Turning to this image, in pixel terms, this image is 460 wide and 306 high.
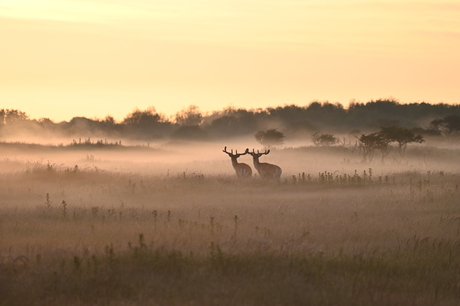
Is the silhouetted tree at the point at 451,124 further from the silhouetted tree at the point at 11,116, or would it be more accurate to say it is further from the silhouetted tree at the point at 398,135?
the silhouetted tree at the point at 11,116

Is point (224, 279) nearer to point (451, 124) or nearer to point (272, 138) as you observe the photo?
point (272, 138)

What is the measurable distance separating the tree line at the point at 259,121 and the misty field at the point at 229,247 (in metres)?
66.7

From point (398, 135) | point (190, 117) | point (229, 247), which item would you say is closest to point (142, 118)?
point (190, 117)

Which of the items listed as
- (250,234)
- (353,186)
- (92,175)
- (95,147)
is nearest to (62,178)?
(92,175)

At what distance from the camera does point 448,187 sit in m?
19.4

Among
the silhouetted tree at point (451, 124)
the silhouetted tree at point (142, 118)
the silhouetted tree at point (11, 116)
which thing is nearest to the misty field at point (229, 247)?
the silhouetted tree at point (451, 124)

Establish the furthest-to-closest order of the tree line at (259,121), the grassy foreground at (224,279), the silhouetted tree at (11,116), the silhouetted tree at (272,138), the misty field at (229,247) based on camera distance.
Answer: the tree line at (259,121) → the silhouetted tree at (11,116) → the silhouetted tree at (272,138) → the misty field at (229,247) → the grassy foreground at (224,279)

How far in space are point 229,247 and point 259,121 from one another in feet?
308

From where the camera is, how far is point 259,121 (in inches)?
4055

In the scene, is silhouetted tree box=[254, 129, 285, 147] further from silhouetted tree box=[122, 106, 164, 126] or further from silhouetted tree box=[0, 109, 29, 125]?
silhouetted tree box=[122, 106, 164, 126]

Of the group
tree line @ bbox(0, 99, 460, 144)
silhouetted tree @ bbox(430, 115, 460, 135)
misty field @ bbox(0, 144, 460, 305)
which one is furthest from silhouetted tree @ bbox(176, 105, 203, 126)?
misty field @ bbox(0, 144, 460, 305)

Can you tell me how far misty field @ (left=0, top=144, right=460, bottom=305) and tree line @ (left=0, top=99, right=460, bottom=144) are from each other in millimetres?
66675

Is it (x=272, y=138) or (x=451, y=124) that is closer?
(x=451, y=124)

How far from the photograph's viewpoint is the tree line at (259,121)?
89.4m
